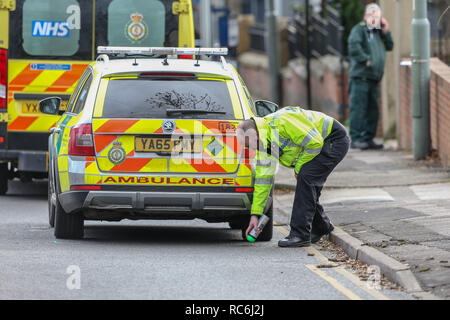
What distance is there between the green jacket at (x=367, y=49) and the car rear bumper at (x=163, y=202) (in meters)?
8.81

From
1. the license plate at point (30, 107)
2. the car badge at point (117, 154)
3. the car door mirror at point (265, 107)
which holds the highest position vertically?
the license plate at point (30, 107)

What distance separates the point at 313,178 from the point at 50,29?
18.4 feet

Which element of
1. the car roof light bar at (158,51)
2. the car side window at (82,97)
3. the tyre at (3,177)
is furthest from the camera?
the tyre at (3,177)

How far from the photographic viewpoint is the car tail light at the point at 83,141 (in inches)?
403

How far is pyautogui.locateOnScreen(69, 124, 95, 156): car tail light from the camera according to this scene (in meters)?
10.2

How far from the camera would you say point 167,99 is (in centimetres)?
1052

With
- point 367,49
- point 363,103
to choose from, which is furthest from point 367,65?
point 363,103

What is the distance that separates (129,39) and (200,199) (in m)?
5.26

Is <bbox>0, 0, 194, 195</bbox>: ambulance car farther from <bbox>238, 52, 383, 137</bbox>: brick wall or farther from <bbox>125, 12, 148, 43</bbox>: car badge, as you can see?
<bbox>238, 52, 383, 137</bbox>: brick wall

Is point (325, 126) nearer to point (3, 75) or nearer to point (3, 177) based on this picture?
point (3, 75)

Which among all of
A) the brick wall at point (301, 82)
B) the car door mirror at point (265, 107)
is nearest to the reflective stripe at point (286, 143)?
the car door mirror at point (265, 107)

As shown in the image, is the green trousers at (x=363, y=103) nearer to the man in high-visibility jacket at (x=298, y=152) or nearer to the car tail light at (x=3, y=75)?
the car tail light at (x=3, y=75)

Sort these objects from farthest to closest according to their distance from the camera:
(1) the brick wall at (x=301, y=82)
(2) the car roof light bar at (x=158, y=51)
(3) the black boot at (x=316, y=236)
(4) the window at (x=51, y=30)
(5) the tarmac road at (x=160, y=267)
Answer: (1) the brick wall at (x=301, y=82), (4) the window at (x=51, y=30), (2) the car roof light bar at (x=158, y=51), (3) the black boot at (x=316, y=236), (5) the tarmac road at (x=160, y=267)

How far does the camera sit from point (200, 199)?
10.2 meters
